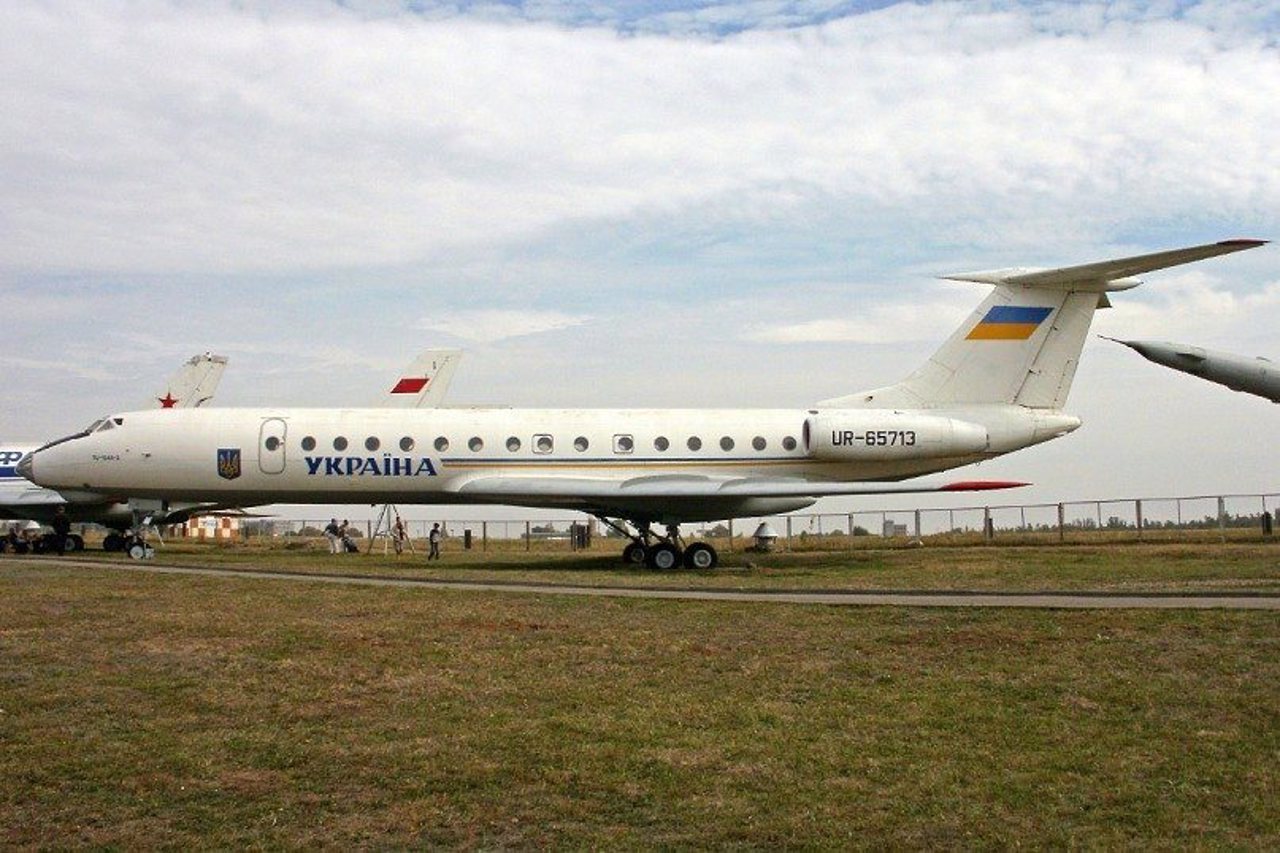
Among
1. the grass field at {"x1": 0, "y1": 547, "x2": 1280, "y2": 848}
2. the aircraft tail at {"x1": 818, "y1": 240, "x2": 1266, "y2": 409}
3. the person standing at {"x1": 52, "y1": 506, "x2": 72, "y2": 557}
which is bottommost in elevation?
the grass field at {"x1": 0, "y1": 547, "x2": 1280, "y2": 848}

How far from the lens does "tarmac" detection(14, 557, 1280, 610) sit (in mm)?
16297

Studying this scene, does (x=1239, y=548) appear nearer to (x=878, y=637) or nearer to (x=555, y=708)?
(x=878, y=637)

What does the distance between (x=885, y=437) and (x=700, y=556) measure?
5286 mm

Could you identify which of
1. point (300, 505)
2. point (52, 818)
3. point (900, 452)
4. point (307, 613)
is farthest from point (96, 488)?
point (52, 818)

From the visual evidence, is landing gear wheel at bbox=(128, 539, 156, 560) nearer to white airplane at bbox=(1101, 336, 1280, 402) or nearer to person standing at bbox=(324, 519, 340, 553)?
person standing at bbox=(324, 519, 340, 553)

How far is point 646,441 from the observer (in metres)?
30.0

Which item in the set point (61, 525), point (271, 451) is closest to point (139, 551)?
point (271, 451)

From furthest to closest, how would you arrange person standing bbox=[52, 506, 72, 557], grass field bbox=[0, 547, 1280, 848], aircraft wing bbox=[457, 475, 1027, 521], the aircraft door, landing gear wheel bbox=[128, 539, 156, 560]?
person standing bbox=[52, 506, 72, 557], landing gear wheel bbox=[128, 539, 156, 560], the aircraft door, aircraft wing bbox=[457, 475, 1027, 521], grass field bbox=[0, 547, 1280, 848]

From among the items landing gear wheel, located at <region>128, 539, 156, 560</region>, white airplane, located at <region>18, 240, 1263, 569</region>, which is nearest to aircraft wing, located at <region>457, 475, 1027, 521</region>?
white airplane, located at <region>18, 240, 1263, 569</region>

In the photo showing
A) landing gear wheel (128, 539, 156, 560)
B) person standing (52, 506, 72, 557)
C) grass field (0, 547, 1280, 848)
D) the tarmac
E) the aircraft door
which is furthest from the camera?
person standing (52, 506, 72, 557)

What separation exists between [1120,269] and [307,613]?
20111 mm

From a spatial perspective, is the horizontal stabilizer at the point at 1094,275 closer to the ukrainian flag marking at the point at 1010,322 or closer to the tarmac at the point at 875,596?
the ukrainian flag marking at the point at 1010,322

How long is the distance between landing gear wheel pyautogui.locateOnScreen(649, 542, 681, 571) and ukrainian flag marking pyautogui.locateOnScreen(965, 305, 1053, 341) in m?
9.01

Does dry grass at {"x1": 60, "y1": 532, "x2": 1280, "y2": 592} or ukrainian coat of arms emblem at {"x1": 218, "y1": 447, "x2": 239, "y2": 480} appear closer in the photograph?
dry grass at {"x1": 60, "y1": 532, "x2": 1280, "y2": 592}
